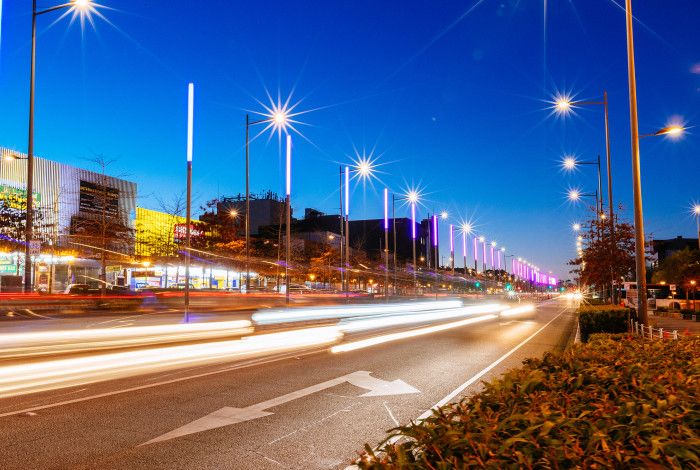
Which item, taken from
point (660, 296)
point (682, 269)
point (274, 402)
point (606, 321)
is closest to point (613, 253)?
point (606, 321)

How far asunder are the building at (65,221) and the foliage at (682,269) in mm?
48051

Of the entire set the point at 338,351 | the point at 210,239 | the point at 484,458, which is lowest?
the point at 338,351

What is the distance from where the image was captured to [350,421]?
812cm

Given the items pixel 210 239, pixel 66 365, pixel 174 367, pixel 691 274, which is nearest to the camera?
pixel 66 365

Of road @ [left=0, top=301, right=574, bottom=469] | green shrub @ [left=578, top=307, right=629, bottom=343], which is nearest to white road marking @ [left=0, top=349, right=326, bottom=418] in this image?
road @ [left=0, top=301, right=574, bottom=469]

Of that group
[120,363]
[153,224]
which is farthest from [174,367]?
[153,224]

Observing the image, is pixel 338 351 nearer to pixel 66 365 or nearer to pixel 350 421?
pixel 66 365

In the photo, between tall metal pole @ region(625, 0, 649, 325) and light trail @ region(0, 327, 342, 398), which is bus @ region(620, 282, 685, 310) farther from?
light trail @ region(0, 327, 342, 398)

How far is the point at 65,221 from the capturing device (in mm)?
60531

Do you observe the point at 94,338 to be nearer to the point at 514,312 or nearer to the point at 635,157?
the point at 635,157

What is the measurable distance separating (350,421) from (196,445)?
228cm

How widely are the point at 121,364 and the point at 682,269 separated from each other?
59.8 m

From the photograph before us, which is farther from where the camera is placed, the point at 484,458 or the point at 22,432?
the point at 22,432

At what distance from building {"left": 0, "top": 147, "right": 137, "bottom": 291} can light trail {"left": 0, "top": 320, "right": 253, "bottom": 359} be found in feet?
64.4
